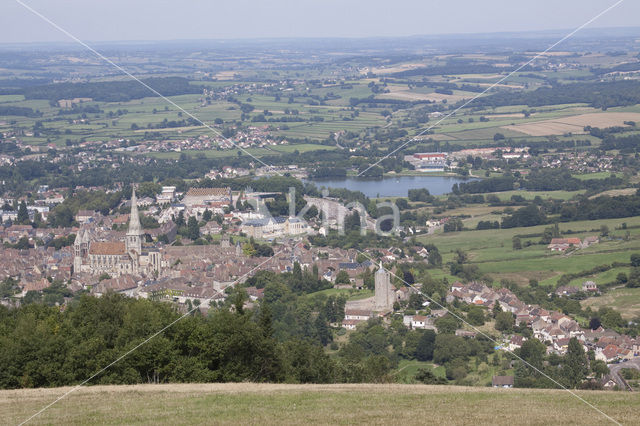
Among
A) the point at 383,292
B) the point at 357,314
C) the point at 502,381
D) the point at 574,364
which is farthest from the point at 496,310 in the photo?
the point at 502,381

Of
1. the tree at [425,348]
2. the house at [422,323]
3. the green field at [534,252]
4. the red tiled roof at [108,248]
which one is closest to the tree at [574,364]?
the tree at [425,348]

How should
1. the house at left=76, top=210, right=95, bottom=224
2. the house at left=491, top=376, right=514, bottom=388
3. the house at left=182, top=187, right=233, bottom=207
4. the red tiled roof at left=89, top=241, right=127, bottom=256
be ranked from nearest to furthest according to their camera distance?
the house at left=491, top=376, right=514, bottom=388 → the red tiled roof at left=89, top=241, right=127, bottom=256 → the house at left=76, top=210, right=95, bottom=224 → the house at left=182, top=187, right=233, bottom=207

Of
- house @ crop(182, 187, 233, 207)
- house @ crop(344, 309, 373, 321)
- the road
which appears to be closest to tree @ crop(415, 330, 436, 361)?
house @ crop(344, 309, 373, 321)

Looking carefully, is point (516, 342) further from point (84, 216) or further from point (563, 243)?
point (84, 216)

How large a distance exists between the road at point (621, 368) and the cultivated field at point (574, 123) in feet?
204

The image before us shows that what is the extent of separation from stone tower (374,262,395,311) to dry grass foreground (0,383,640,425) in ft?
58.0

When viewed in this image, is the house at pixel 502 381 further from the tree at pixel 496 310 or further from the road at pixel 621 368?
the tree at pixel 496 310

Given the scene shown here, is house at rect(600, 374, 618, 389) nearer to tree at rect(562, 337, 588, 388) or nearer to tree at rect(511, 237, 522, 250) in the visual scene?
tree at rect(562, 337, 588, 388)

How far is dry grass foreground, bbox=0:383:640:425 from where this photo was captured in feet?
36.0

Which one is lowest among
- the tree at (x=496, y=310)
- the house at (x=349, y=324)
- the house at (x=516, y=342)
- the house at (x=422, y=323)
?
the house at (x=349, y=324)

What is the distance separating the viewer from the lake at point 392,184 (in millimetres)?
58819

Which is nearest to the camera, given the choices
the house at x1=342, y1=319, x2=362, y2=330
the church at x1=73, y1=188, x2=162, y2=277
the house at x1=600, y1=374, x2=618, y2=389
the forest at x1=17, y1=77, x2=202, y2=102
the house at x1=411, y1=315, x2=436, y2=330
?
the house at x1=600, y1=374, x2=618, y2=389

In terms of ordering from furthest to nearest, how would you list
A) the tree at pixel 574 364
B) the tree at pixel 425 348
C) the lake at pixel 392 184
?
the lake at pixel 392 184 → the tree at pixel 425 348 → the tree at pixel 574 364

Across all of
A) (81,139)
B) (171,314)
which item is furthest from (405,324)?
(81,139)
